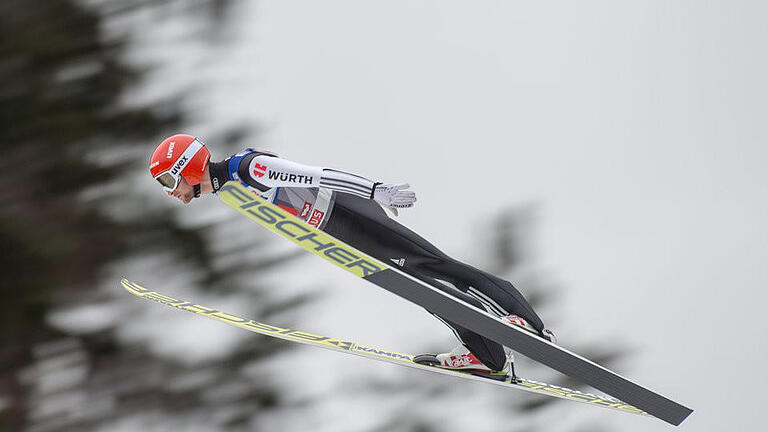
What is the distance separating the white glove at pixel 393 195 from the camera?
374cm

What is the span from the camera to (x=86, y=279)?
5707 millimetres

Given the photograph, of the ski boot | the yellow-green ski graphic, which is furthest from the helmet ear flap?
the ski boot

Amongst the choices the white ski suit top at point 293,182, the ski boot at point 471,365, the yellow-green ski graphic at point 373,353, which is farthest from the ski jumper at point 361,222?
the yellow-green ski graphic at point 373,353

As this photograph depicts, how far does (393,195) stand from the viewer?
3742mm

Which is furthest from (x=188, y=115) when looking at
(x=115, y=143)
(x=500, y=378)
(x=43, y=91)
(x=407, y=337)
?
(x=500, y=378)

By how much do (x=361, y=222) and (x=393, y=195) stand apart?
43 cm

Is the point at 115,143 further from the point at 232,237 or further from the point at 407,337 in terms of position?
the point at 407,337

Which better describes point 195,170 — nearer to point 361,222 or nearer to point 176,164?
point 176,164

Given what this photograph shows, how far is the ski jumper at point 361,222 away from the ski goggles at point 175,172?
0.10 metres

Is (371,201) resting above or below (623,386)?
above

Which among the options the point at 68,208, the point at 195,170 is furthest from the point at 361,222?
the point at 68,208

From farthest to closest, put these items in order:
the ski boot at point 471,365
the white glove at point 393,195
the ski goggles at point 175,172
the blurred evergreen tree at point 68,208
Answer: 1. the blurred evergreen tree at point 68,208
2. the ski boot at point 471,365
3. the ski goggles at point 175,172
4. the white glove at point 393,195

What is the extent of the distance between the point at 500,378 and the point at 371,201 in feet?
3.60

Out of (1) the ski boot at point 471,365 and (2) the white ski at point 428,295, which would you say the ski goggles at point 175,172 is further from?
(1) the ski boot at point 471,365
